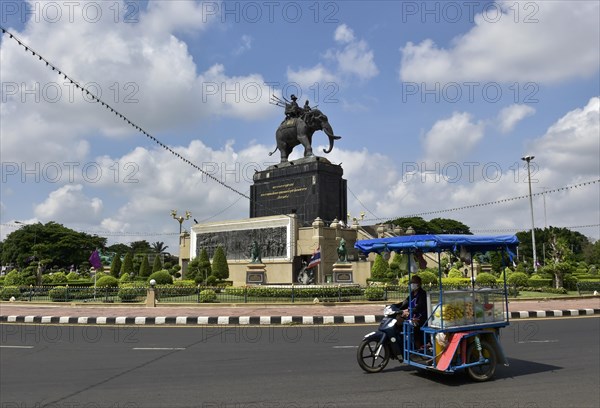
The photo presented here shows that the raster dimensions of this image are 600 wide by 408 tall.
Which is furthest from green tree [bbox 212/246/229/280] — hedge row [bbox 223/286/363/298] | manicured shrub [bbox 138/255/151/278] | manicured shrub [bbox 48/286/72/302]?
manicured shrub [bbox 48/286/72/302]

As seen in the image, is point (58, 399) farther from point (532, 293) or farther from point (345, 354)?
point (532, 293)

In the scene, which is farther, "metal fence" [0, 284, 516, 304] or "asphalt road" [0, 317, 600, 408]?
"metal fence" [0, 284, 516, 304]

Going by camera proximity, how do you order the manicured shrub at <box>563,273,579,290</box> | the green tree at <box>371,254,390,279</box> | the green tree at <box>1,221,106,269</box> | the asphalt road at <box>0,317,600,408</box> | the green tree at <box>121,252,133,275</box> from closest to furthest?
the asphalt road at <box>0,317,600,408</box> < the manicured shrub at <box>563,273,579,290</box> < the green tree at <box>371,254,390,279</box> < the green tree at <box>121,252,133,275</box> < the green tree at <box>1,221,106,269</box>

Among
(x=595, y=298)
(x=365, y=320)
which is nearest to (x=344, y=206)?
(x=595, y=298)

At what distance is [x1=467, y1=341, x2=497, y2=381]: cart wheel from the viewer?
23.0ft

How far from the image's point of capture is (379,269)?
2952 cm

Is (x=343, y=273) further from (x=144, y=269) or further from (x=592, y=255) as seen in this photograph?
(x=592, y=255)

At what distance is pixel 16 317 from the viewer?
16.2 metres

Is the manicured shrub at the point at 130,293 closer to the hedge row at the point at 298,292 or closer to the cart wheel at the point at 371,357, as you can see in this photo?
the hedge row at the point at 298,292

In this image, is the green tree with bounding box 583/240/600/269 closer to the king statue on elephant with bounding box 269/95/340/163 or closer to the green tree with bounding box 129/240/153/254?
the king statue on elephant with bounding box 269/95/340/163

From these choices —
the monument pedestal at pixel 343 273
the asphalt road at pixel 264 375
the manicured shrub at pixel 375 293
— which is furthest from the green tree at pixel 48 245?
the asphalt road at pixel 264 375

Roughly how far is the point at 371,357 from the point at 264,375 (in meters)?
1.68

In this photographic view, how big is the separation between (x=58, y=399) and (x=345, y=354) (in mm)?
4843

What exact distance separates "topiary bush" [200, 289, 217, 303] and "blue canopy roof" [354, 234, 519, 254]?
12.4 meters
